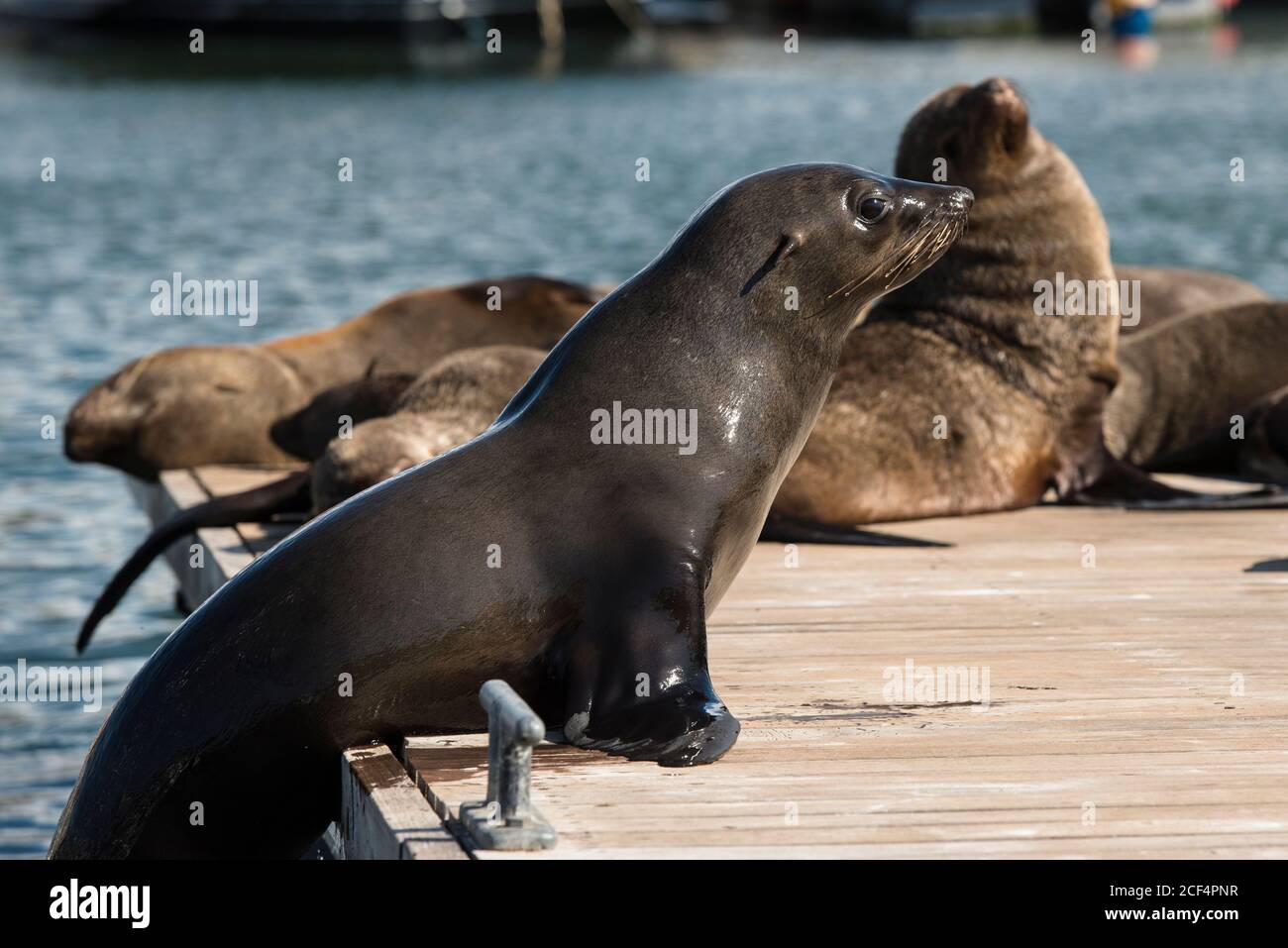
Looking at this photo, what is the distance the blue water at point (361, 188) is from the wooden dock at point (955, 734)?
2782mm

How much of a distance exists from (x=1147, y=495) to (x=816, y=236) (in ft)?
11.5

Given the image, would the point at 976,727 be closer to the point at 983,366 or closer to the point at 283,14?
the point at 983,366

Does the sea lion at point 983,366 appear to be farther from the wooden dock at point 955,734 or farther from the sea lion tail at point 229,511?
the sea lion tail at point 229,511

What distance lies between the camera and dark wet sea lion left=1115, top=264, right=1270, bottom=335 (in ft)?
34.8

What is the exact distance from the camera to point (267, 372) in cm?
946

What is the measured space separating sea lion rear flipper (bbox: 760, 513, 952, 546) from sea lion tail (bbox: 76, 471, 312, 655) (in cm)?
179

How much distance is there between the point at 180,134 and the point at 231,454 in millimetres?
32477

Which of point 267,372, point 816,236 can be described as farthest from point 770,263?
point 267,372

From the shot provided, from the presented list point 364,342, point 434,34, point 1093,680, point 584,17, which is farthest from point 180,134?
point 1093,680

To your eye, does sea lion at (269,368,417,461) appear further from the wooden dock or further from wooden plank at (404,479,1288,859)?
wooden plank at (404,479,1288,859)

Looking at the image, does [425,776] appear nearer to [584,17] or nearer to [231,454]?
[231,454]

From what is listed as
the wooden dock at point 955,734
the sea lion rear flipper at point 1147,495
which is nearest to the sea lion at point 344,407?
the wooden dock at point 955,734

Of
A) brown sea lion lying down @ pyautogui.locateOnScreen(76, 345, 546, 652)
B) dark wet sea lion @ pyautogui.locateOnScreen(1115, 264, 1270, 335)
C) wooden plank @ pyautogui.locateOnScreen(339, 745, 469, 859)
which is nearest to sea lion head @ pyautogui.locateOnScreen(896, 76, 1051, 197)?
brown sea lion lying down @ pyautogui.locateOnScreen(76, 345, 546, 652)

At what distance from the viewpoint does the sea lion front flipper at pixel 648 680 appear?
4.09 meters
